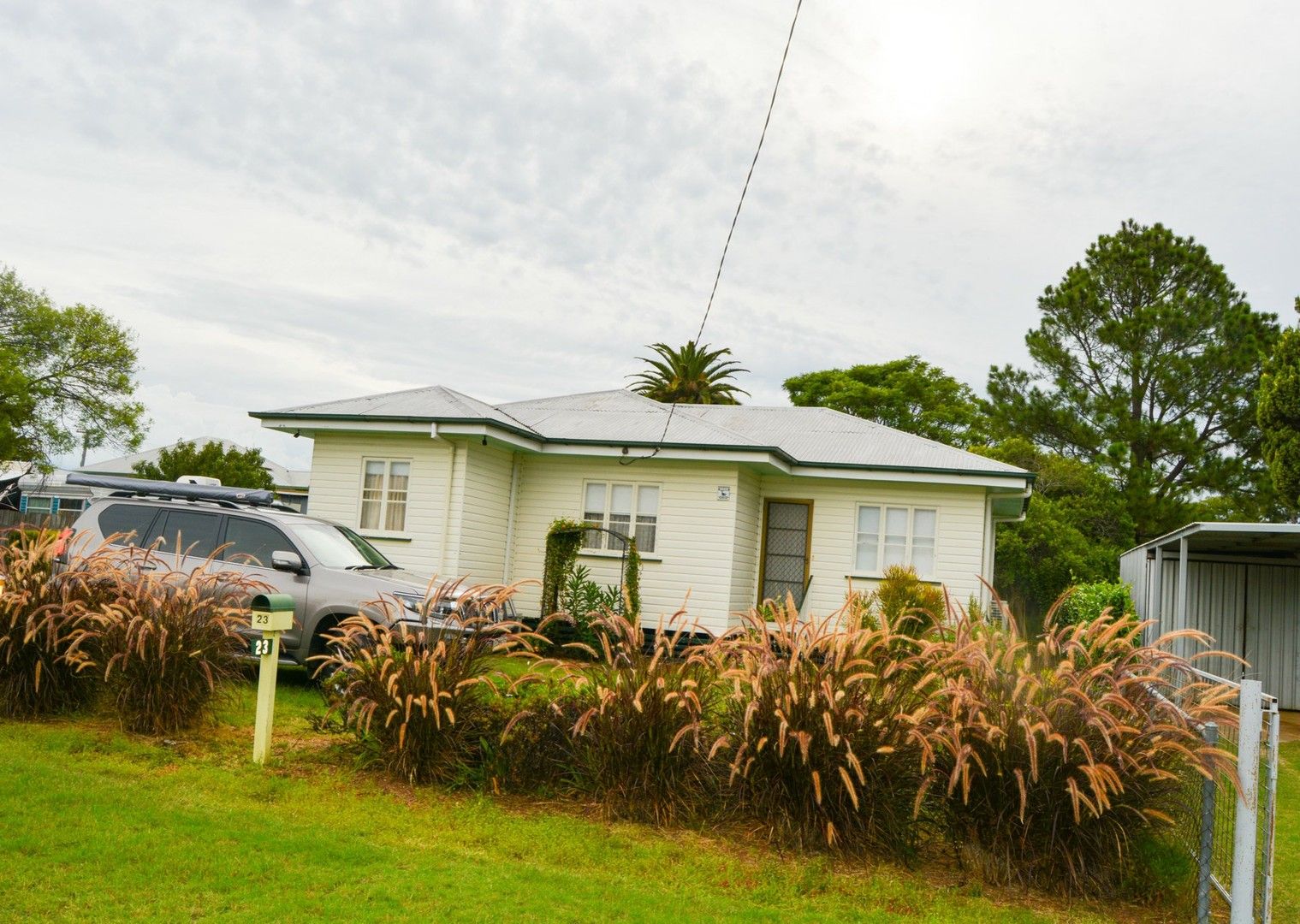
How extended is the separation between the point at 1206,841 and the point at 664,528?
39.6ft

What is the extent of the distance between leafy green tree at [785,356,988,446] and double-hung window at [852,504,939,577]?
24.9m

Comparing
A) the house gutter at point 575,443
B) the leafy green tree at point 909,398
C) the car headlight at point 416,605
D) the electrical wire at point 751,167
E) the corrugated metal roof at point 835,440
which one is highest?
the leafy green tree at point 909,398

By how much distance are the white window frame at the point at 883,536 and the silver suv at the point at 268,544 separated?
796 centimetres

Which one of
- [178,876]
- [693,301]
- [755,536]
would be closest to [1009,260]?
[755,536]

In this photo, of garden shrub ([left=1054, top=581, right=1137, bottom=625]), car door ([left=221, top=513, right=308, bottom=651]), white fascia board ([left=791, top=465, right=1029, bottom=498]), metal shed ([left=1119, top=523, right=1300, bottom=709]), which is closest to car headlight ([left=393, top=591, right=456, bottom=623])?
car door ([left=221, top=513, right=308, bottom=651])

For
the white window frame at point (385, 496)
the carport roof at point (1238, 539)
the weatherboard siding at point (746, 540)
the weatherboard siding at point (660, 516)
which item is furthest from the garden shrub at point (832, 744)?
the white window frame at point (385, 496)

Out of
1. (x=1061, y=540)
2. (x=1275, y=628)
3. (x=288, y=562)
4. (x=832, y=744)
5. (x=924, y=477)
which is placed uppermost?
(x=924, y=477)

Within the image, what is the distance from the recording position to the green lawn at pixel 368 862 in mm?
4691

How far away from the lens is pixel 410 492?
16.5 metres

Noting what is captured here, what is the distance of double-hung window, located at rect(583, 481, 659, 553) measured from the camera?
17.2 metres

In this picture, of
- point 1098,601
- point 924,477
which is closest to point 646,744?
point 924,477

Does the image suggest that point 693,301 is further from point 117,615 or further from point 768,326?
point 768,326

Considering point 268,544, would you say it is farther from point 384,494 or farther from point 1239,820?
point 1239,820

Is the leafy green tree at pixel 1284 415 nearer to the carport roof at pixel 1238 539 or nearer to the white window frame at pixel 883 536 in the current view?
the carport roof at pixel 1238 539
